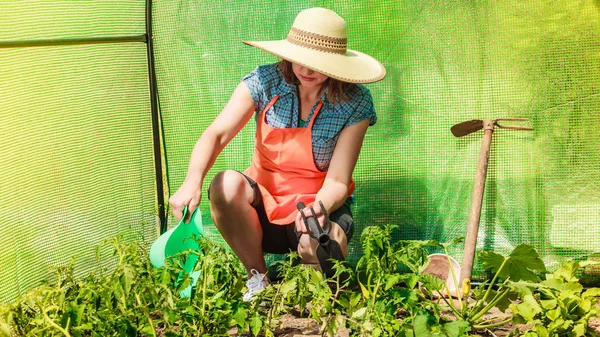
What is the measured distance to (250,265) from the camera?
3.42 m

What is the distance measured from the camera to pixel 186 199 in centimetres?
293

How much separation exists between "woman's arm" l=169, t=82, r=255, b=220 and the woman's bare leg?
0.38ft

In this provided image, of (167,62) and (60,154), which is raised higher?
(167,62)

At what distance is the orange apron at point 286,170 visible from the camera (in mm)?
3352

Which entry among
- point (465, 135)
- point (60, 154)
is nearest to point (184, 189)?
point (60, 154)

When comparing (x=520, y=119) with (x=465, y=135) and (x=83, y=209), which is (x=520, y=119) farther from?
(x=83, y=209)

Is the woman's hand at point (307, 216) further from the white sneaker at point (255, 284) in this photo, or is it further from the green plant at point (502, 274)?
the green plant at point (502, 274)

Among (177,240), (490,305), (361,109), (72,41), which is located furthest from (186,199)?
(490,305)

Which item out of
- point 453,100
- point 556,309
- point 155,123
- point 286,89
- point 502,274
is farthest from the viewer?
point 155,123

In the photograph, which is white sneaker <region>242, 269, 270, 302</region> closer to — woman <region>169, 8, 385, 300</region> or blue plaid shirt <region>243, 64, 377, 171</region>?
woman <region>169, 8, 385, 300</region>

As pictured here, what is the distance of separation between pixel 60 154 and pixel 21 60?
0.46 metres

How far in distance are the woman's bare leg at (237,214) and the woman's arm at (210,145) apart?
117 mm

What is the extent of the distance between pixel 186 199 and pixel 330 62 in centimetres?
82

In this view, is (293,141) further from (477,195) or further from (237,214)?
(477,195)
